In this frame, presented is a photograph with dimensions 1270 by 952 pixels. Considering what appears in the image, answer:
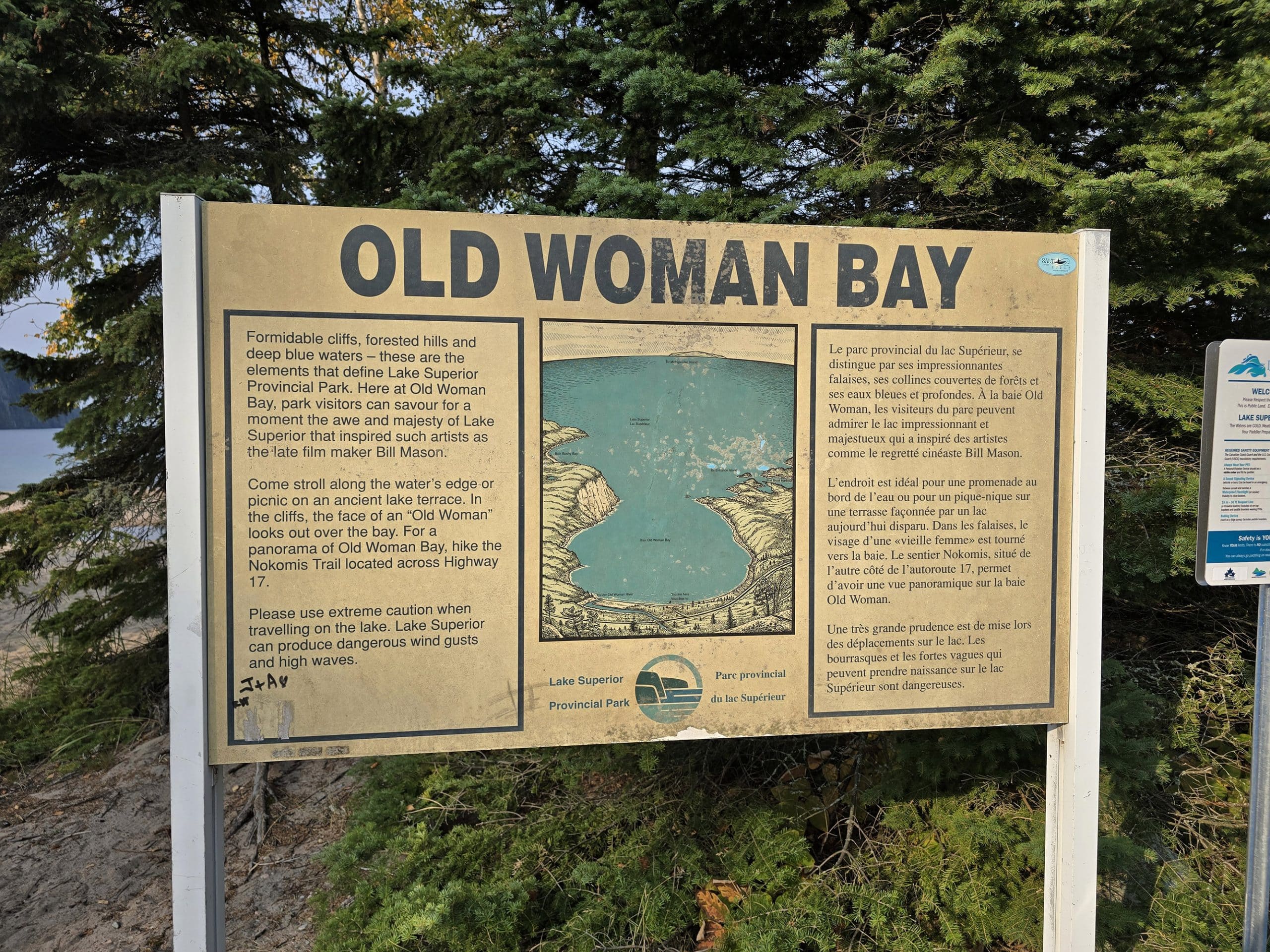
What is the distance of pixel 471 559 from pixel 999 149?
12.5 feet

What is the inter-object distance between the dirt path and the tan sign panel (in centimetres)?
277

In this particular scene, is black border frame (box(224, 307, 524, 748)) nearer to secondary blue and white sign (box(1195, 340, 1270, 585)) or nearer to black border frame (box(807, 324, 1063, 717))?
black border frame (box(807, 324, 1063, 717))

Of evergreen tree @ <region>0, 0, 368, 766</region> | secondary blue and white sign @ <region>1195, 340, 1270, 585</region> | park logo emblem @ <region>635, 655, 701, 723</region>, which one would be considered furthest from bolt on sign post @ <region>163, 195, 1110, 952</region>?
evergreen tree @ <region>0, 0, 368, 766</region>

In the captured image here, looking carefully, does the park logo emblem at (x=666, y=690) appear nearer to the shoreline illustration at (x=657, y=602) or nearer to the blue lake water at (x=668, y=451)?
the shoreline illustration at (x=657, y=602)

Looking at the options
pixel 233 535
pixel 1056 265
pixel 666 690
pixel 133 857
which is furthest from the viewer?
pixel 133 857

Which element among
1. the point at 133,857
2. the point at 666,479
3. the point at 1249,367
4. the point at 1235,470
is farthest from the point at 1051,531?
the point at 133,857

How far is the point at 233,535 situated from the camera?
6.81 ft

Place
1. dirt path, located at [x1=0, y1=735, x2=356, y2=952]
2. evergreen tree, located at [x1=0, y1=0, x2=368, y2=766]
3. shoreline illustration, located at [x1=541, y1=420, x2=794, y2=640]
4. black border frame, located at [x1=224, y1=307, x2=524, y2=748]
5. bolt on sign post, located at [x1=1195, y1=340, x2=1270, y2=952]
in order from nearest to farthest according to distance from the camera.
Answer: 1. black border frame, located at [x1=224, y1=307, x2=524, y2=748]
2. shoreline illustration, located at [x1=541, y1=420, x2=794, y2=640]
3. bolt on sign post, located at [x1=1195, y1=340, x2=1270, y2=952]
4. dirt path, located at [x1=0, y1=735, x2=356, y2=952]
5. evergreen tree, located at [x1=0, y1=0, x2=368, y2=766]

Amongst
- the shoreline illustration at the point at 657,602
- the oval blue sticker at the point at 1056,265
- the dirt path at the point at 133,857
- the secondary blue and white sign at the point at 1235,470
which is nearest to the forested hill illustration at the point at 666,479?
the shoreline illustration at the point at 657,602

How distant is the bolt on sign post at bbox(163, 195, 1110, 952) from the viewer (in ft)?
6.82

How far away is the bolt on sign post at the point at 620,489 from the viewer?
2078mm

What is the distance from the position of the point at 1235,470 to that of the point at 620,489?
2073mm

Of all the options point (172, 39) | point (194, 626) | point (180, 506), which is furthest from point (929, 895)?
point (172, 39)

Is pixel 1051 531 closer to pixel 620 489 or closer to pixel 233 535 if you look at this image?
pixel 620 489
